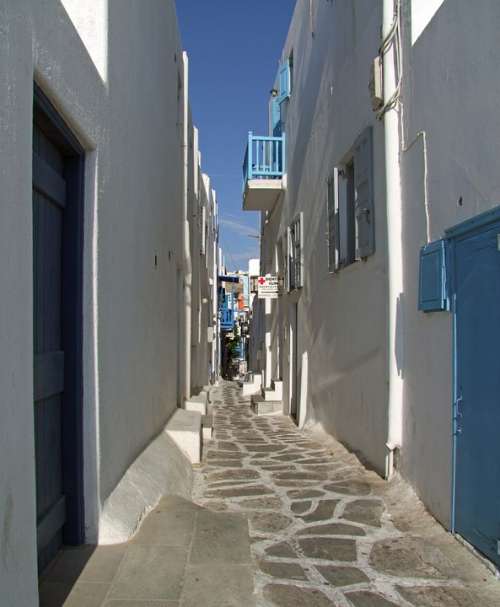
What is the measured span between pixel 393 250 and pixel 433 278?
1.13 meters

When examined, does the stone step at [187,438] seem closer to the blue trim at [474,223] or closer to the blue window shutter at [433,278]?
the blue window shutter at [433,278]

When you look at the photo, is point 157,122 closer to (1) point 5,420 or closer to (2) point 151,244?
(2) point 151,244

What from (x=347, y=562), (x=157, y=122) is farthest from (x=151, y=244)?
(x=347, y=562)

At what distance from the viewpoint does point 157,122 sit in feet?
23.7

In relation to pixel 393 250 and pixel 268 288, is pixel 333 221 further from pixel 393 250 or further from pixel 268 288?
pixel 268 288

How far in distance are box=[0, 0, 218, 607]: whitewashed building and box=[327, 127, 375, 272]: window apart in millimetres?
2313

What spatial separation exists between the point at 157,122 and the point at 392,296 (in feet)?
11.1

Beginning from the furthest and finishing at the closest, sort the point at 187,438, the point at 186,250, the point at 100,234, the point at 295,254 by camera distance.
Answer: the point at 295,254 → the point at 186,250 → the point at 187,438 → the point at 100,234

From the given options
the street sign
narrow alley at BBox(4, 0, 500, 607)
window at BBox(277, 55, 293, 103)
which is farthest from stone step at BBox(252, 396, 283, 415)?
window at BBox(277, 55, 293, 103)

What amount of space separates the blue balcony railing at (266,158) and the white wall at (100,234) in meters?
6.57

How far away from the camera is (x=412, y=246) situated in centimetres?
564

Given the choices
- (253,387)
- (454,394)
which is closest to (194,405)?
(454,394)

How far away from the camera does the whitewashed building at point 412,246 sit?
4094 mm

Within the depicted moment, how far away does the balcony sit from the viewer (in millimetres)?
14953
